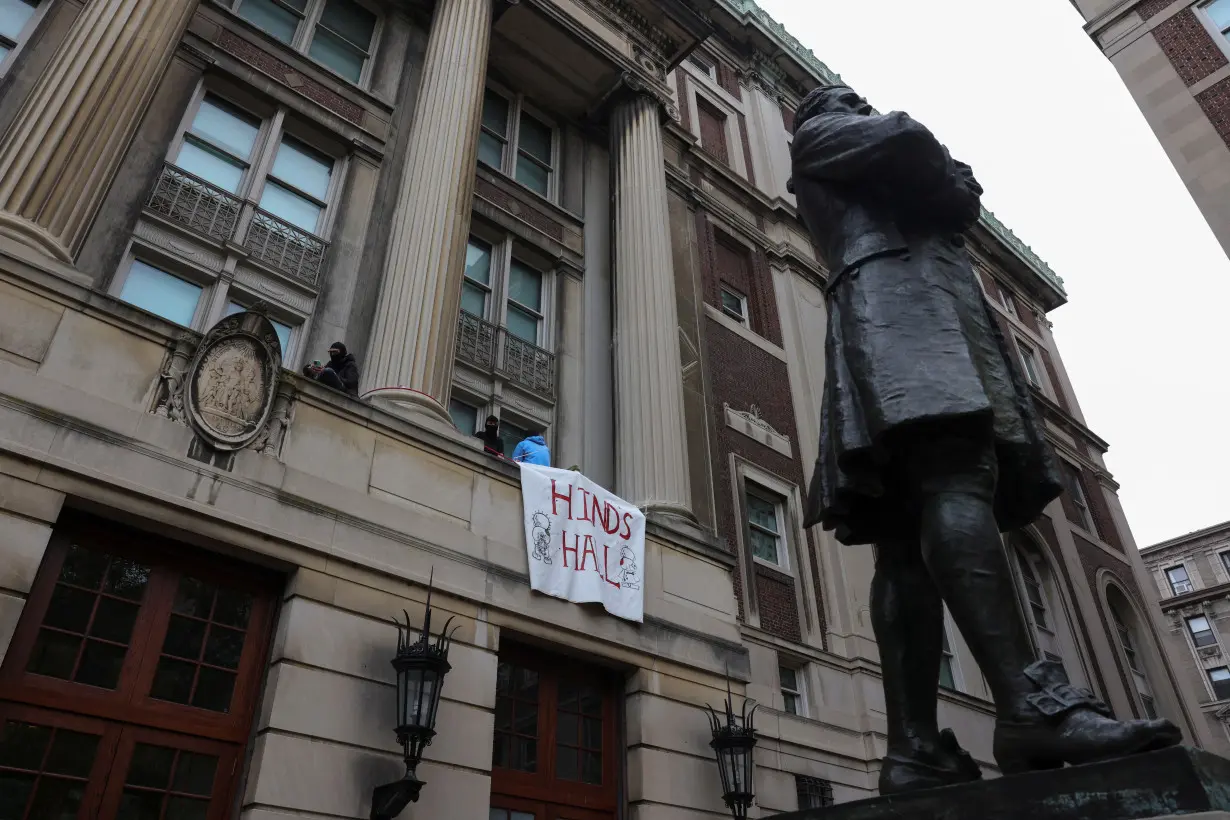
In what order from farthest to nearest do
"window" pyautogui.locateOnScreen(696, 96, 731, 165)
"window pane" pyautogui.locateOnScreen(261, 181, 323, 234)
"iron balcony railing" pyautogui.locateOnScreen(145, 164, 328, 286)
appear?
"window" pyautogui.locateOnScreen(696, 96, 731, 165)
"window pane" pyautogui.locateOnScreen(261, 181, 323, 234)
"iron balcony railing" pyautogui.locateOnScreen(145, 164, 328, 286)

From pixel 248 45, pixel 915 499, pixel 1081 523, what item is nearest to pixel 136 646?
pixel 915 499

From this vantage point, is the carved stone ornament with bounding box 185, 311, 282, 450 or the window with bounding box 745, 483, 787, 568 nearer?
the carved stone ornament with bounding box 185, 311, 282, 450

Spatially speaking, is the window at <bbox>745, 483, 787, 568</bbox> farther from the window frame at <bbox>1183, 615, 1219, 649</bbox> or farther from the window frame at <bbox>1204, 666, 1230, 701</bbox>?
the window frame at <bbox>1183, 615, 1219, 649</bbox>

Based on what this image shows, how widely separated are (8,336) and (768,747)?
37.6ft

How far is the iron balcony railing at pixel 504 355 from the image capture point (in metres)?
14.1

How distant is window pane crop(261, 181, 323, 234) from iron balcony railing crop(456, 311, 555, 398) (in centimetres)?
279

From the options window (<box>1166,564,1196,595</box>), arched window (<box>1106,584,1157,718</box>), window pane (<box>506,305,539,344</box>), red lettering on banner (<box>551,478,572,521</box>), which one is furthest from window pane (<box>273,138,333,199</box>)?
window (<box>1166,564,1196,595</box>)

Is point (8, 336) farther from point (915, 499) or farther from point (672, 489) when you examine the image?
point (672, 489)

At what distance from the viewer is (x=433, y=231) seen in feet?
39.7

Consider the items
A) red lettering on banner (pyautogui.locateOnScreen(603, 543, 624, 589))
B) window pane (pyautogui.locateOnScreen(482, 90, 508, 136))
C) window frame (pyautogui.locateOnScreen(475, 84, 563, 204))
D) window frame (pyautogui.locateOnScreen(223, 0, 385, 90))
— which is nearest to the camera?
red lettering on banner (pyautogui.locateOnScreen(603, 543, 624, 589))

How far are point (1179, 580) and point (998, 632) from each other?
64.9 m

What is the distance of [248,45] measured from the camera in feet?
44.7

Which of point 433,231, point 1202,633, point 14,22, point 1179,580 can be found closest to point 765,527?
point 433,231

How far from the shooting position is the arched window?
1038 inches
